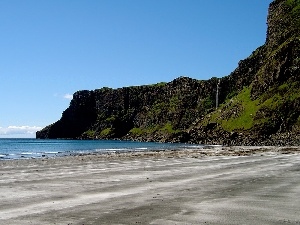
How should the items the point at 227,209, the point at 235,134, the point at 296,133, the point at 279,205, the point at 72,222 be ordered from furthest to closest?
1. the point at 235,134
2. the point at 296,133
3. the point at 279,205
4. the point at 227,209
5. the point at 72,222

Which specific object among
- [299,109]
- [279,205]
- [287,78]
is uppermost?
[287,78]

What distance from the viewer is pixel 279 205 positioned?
14.5 m

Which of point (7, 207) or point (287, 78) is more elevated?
point (287, 78)

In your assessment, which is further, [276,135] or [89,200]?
[276,135]

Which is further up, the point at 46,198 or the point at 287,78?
the point at 287,78

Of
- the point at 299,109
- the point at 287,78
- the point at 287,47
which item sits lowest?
the point at 299,109

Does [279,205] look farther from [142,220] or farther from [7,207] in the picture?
[7,207]

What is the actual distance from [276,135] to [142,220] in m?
153

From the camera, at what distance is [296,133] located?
14825 cm

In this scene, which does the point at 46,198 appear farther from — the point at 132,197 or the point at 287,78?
the point at 287,78

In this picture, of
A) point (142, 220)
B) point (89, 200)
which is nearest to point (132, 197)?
point (89, 200)

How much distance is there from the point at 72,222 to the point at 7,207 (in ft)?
13.1

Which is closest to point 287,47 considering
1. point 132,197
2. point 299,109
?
point 299,109

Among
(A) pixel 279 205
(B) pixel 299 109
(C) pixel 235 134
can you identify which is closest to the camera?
(A) pixel 279 205
